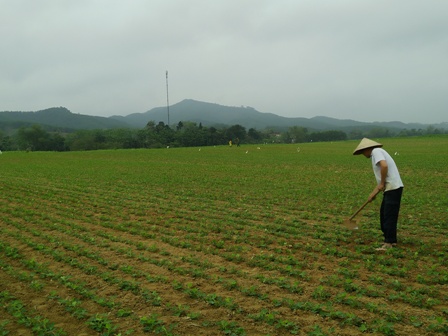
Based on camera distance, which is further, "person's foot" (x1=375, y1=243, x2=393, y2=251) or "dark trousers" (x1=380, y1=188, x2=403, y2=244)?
"person's foot" (x1=375, y1=243, x2=393, y2=251)

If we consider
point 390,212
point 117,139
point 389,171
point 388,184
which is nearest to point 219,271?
point 390,212

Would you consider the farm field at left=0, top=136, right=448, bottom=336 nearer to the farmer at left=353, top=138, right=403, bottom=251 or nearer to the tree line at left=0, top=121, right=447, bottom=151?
the farmer at left=353, top=138, right=403, bottom=251

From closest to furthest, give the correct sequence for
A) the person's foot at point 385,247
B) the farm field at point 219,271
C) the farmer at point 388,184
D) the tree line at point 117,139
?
the farm field at point 219,271 < the farmer at point 388,184 < the person's foot at point 385,247 < the tree line at point 117,139

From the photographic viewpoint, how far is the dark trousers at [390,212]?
6629 mm

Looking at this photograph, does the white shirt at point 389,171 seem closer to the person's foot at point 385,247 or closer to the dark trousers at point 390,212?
the dark trousers at point 390,212

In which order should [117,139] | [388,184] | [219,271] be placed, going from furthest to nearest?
[117,139] → [388,184] → [219,271]

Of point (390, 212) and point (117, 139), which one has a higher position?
point (117, 139)

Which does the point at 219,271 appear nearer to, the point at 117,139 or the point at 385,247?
the point at 385,247

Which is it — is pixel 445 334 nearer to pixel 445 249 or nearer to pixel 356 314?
pixel 356 314

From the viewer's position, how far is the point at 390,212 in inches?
263

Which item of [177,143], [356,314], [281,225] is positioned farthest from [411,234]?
[177,143]

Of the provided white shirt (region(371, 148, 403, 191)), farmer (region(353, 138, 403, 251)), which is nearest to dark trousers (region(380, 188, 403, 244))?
farmer (region(353, 138, 403, 251))

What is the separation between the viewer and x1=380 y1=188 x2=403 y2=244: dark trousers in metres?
6.63

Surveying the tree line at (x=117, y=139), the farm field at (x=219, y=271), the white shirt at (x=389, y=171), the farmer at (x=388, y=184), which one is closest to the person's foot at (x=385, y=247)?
the farmer at (x=388, y=184)
